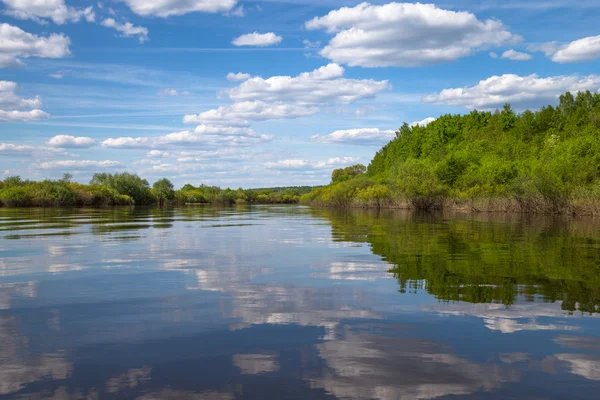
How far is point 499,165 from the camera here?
83.8 metres

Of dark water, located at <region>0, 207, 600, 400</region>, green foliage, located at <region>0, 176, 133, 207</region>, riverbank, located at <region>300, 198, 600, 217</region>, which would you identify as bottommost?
dark water, located at <region>0, 207, 600, 400</region>

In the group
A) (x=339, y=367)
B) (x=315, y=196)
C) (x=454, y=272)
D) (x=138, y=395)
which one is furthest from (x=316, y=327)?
(x=315, y=196)

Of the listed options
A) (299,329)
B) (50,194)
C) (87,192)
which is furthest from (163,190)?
(299,329)

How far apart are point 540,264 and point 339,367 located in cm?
1274

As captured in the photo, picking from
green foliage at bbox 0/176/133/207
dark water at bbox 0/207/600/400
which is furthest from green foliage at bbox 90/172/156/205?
dark water at bbox 0/207/600/400

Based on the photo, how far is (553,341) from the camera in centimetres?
811

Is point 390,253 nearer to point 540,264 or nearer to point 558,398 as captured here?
point 540,264

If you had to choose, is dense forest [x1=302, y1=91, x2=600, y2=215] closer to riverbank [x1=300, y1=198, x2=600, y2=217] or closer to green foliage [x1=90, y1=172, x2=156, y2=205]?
riverbank [x1=300, y1=198, x2=600, y2=217]

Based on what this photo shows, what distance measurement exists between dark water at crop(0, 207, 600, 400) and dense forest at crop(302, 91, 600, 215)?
51230mm

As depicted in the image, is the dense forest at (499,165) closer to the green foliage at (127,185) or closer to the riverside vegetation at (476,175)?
the riverside vegetation at (476,175)

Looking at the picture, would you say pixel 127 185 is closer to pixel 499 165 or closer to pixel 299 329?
pixel 499 165

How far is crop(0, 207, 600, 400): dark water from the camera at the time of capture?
20.4 feet

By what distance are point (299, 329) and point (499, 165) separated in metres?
82.3

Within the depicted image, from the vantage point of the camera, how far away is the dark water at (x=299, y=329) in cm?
621
